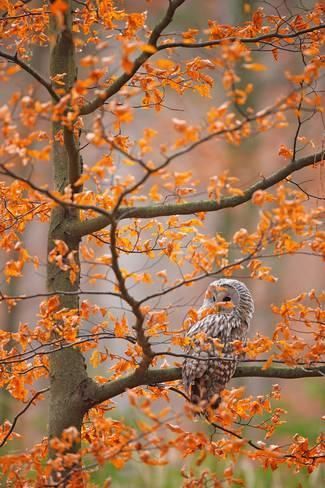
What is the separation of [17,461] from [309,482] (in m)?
4.00

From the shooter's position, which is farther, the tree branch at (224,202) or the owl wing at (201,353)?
the owl wing at (201,353)

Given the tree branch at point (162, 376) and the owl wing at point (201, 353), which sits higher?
the owl wing at point (201, 353)

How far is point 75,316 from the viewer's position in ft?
12.1

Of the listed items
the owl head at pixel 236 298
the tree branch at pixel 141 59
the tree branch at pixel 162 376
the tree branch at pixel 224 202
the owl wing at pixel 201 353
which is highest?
the tree branch at pixel 141 59

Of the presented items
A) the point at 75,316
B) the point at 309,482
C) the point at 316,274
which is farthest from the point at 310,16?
the point at 316,274

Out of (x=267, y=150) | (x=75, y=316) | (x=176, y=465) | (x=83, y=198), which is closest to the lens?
(x=83, y=198)

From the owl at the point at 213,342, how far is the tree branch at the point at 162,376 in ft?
0.35

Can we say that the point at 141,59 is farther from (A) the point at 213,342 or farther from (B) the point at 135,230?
(A) the point at 213,342

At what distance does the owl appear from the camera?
4.12m

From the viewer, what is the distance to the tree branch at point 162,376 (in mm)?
3752

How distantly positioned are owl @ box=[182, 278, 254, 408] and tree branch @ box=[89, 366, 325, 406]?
0.35 ft

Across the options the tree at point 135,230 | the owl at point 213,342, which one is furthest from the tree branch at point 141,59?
the owl at point 213,342

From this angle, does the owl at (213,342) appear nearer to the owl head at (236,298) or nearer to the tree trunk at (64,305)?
the owl head at (236,298)

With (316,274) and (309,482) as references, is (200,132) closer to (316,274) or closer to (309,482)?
(309,482)
